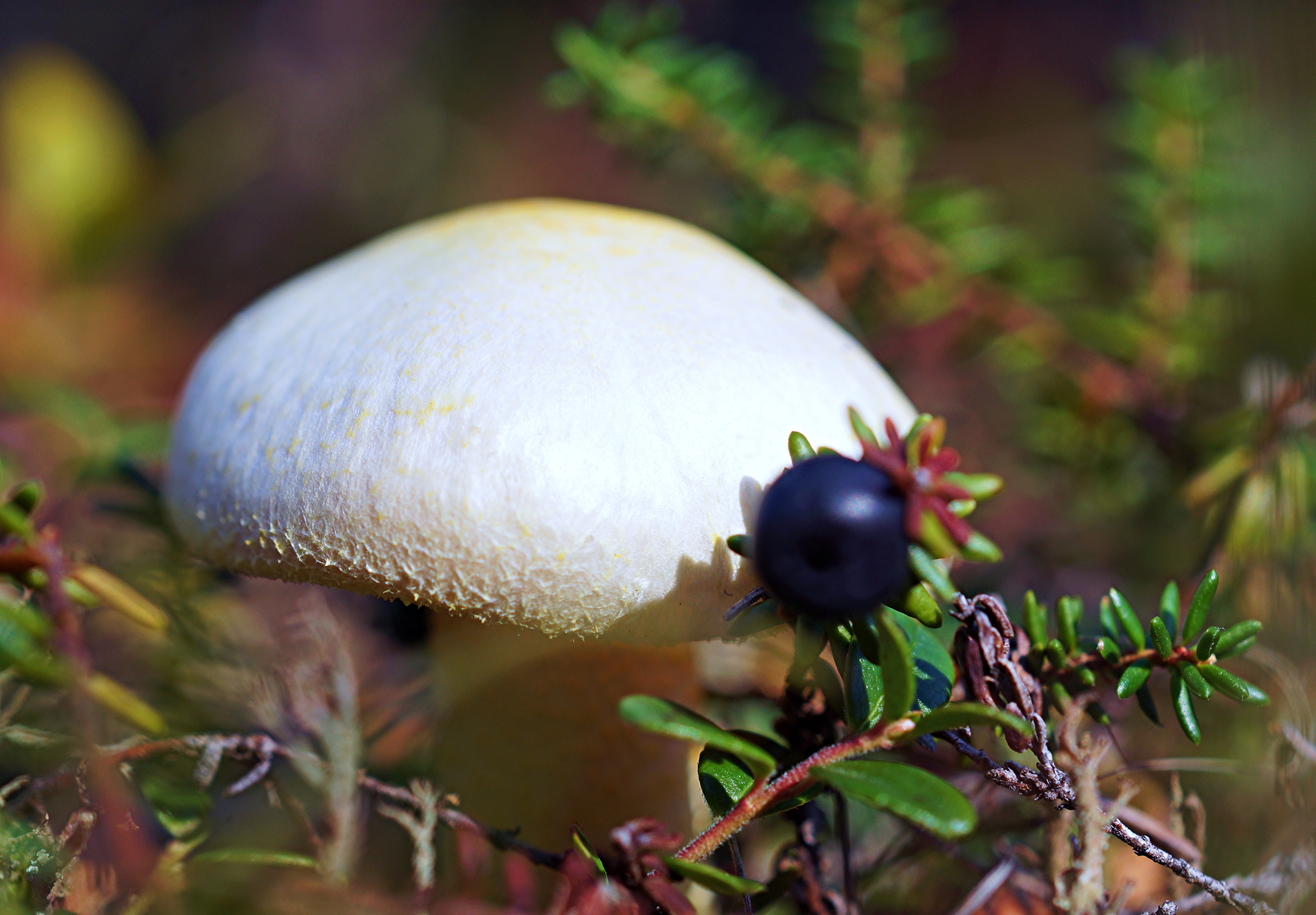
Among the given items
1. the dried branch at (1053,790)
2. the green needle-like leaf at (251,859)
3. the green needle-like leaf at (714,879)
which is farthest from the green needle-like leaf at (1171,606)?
the green needle-like leaf at (251,859)

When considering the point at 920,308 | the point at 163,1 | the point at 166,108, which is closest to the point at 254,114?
the point at 166,108

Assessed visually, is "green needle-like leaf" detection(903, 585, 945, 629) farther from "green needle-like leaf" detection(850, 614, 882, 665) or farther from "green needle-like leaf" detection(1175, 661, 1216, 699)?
"green needle-like leaf" detection(1175, 661, 1216, 699)

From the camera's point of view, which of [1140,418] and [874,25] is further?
[874,25]

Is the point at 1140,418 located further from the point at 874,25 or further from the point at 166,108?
the point at 166,108

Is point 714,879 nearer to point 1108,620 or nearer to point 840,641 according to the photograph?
point 840,641

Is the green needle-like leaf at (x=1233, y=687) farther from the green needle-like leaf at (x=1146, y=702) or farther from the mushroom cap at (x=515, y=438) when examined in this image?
the mushroom cap at (x=515, y=438)

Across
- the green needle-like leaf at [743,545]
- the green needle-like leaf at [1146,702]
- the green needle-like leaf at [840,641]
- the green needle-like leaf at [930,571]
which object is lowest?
the green needle-like leaf at [1146,702]

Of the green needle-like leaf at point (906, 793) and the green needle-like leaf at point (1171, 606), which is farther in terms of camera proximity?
the green needle-like leaf at point (1171, 606)
